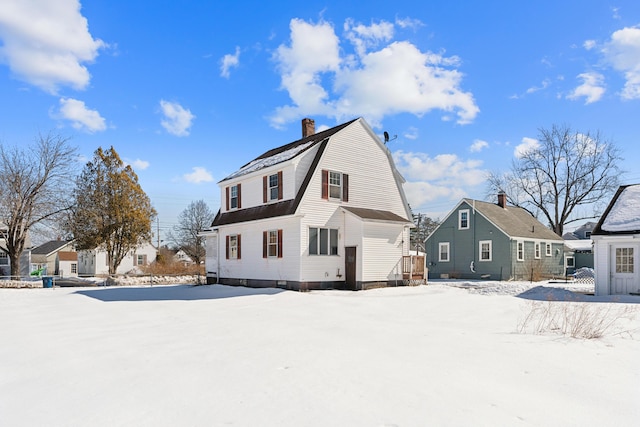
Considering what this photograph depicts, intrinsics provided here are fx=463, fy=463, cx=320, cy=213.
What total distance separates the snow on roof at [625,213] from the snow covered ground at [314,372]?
27.9 feet

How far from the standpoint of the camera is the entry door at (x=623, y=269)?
18.9 meters

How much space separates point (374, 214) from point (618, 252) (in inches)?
409

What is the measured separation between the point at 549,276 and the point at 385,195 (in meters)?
18.1

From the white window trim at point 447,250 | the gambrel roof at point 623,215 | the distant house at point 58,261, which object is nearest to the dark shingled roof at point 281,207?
the gambrel roof at point 623,215

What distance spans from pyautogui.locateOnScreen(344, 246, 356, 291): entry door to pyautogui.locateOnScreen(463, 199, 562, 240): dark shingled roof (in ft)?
50.5

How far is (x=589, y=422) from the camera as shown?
4648 mm

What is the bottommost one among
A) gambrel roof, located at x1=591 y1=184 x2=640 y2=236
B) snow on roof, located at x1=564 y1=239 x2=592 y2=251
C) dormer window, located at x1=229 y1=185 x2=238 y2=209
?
snow on roof, located at x1=564 y1=239 x2=592 y2=251

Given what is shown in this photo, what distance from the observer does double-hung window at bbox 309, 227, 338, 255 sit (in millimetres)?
20453

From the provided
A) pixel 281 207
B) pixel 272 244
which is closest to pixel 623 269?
pixel 281 207

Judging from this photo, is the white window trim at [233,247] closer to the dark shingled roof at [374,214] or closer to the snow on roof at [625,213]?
the dark shingled roof at [374,214]

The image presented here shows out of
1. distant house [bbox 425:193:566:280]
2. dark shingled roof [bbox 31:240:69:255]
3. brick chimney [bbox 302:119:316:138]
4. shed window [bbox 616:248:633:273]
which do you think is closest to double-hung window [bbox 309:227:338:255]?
brick chimney [bbox 302:119:316:138]

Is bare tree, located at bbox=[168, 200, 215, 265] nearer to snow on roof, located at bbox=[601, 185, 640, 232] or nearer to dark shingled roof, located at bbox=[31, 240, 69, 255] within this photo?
dark shingled roof, located at bbox=[31, 240, 69, 255]

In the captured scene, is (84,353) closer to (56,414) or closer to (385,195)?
(56,414)

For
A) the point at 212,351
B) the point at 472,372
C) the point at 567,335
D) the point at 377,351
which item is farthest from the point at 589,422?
the point at 212,351
